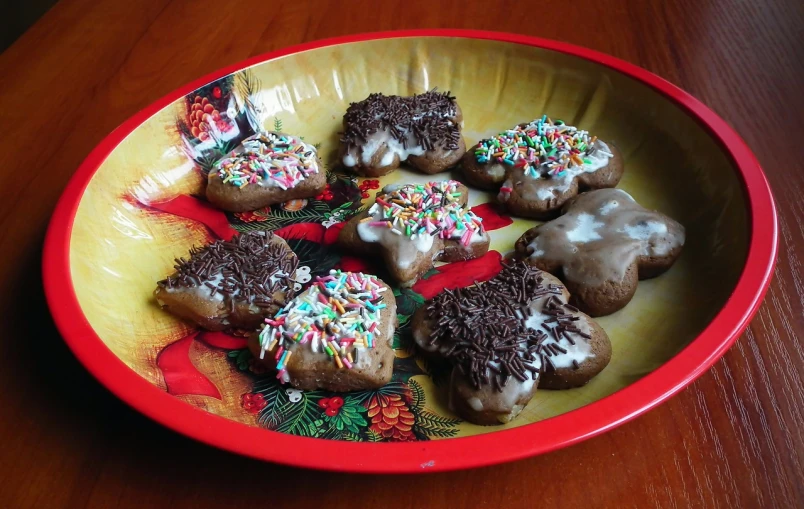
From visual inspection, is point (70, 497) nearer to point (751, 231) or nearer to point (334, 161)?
point (334, 161)

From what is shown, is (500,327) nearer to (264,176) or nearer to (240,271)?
(240,271)

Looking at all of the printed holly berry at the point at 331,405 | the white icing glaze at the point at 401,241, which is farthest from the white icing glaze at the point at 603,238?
the printed holly berry at the point at 331,405

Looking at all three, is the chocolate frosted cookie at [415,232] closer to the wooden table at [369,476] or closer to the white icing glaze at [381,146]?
the white icing glaze at [381,146]

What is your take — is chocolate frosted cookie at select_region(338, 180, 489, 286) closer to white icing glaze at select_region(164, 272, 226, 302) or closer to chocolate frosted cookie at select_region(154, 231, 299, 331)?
chocolate frosted cookie at select_region(154, 231, 299, 331)

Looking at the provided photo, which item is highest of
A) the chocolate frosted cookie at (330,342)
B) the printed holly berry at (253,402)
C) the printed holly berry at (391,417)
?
the chocolate frosted cookie at (330,342)

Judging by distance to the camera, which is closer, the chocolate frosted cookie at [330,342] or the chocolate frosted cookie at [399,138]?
the chocolate frosted cookie at [330,342]

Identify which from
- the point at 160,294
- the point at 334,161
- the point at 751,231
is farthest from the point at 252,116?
→ the point at 751,231

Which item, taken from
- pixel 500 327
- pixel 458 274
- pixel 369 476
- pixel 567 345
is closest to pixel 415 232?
pixel 458 274
